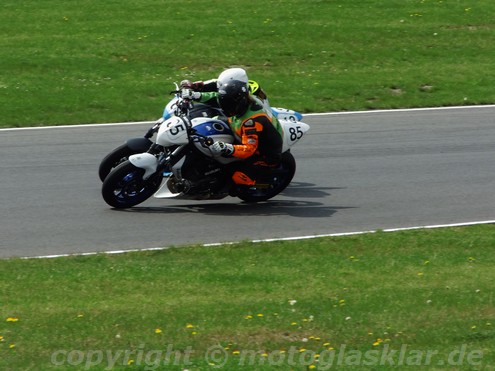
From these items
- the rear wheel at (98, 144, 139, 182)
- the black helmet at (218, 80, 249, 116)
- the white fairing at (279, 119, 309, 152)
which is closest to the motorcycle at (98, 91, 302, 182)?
the rear wheel at (98, 144, 139, 182)

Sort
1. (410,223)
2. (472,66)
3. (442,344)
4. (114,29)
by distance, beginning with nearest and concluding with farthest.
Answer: (442,344)
(410,223)
(472,66)
(114,29)

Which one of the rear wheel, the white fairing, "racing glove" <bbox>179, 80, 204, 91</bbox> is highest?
"racing glove" <bbox>179, 80, 204, 91</bbox>

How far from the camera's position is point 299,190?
1339cm

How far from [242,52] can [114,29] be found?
3.03m

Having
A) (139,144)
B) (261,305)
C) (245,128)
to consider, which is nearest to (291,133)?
(245,128)

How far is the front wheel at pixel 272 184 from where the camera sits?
12625 millimetres

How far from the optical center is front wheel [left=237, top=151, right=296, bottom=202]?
1262cm

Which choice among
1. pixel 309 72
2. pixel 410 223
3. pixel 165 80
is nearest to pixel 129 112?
pixel 165 80

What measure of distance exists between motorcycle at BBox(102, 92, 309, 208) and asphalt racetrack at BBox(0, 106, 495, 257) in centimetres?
22

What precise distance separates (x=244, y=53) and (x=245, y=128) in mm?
8607

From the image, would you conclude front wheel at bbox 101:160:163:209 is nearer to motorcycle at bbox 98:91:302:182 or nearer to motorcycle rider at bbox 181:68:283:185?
motorcycle at bbox 98:91:302:182

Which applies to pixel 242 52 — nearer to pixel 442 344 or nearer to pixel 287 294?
pixel 287 294

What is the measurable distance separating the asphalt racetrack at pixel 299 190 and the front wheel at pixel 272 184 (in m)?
0.14

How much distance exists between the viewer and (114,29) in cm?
2180
